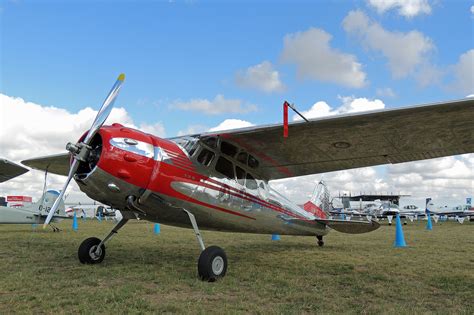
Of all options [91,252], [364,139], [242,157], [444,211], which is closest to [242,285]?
[242,157]

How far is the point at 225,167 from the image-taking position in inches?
281

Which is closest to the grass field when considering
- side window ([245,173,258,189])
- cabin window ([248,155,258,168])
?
side window ([245,173,258,189])

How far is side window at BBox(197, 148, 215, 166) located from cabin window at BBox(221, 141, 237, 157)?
1.07 feet

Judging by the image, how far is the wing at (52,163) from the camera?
926 centimetres

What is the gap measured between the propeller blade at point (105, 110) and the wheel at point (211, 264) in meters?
2.52

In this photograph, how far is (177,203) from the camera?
6.17 meters

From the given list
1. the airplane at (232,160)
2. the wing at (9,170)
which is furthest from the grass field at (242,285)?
the wing at (9,170)

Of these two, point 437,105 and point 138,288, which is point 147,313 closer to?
point 138,288

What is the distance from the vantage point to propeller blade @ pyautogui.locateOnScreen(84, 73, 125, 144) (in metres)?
5.52

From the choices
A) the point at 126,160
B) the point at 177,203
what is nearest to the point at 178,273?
the point at 177,203

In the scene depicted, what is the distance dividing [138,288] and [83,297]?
0.74 meters

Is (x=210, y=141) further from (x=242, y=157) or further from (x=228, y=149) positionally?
(x=242, y=157)

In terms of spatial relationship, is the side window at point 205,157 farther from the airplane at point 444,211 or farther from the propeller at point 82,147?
the airplane at point 444,211

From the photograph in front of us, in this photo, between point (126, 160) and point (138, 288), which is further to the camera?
point (126, 160)
